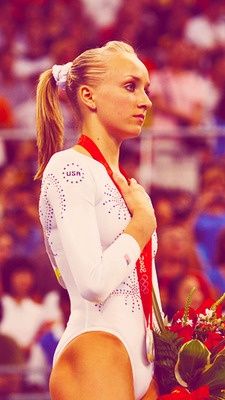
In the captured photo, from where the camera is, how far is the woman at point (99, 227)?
116 inches

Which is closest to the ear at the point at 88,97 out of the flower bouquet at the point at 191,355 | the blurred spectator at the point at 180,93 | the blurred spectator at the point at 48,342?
the flower bouquet at the point at 191,355

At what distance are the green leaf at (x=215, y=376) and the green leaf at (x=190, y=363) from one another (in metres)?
0.02

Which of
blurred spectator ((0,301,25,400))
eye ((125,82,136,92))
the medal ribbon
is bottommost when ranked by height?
blurred spectator ((0,301,25,400))

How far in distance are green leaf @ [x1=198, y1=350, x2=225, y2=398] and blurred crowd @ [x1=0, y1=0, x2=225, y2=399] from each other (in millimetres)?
1802

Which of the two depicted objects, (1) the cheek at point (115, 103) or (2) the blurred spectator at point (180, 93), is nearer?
(1) the cheek at point (115, 103)

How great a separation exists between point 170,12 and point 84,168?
7.02 metres

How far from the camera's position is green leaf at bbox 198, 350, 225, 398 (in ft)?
9.96

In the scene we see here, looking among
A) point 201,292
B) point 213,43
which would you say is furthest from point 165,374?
point 213,43

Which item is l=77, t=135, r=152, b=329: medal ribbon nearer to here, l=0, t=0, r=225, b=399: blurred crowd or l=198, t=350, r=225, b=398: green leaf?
l=198, t=350, r=225, b=398: green leaf

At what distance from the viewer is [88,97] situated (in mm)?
3223

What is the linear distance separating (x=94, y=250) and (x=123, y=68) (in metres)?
0.60

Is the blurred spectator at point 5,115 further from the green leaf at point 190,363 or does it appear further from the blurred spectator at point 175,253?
the green leaf at point 190,363

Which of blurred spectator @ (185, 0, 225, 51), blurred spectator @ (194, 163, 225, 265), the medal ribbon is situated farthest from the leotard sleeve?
blurred spectator @ (185, 0, 225, 51)

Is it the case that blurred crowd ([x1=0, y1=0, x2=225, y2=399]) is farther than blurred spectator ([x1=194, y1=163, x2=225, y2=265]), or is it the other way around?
blurred spectator ([x1=194, y1=163, x2=225, y2=265])
